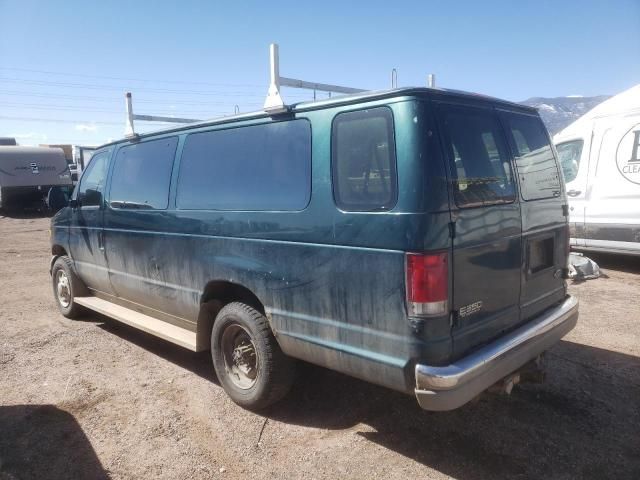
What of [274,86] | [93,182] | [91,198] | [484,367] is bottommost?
[484,367]

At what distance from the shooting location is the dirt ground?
2.99 meters

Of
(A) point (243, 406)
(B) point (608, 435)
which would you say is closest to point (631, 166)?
(B) point (608, 435)

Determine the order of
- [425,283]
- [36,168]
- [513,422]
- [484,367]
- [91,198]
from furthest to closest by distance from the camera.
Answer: [36,168], [91,198], [513,422], [484,367], [425,283]

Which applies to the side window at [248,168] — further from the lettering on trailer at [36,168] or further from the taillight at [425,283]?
the lettering on trailer at [36,168]

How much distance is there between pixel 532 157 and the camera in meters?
3.51

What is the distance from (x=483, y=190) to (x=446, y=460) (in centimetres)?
166

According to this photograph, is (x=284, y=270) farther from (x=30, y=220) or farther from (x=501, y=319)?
(x=30, y=220)

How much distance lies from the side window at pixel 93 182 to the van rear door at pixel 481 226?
3873mm

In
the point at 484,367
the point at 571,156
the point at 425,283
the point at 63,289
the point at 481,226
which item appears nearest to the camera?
the point at 425,283

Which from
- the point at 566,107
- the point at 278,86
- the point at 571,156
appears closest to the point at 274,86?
the point at 278,86

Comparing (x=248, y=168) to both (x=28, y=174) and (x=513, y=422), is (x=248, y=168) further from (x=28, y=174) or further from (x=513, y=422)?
(x=28, y=174)

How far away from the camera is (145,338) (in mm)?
5480

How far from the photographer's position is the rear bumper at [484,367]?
2574 millimetres

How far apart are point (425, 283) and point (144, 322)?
304 centimetres
